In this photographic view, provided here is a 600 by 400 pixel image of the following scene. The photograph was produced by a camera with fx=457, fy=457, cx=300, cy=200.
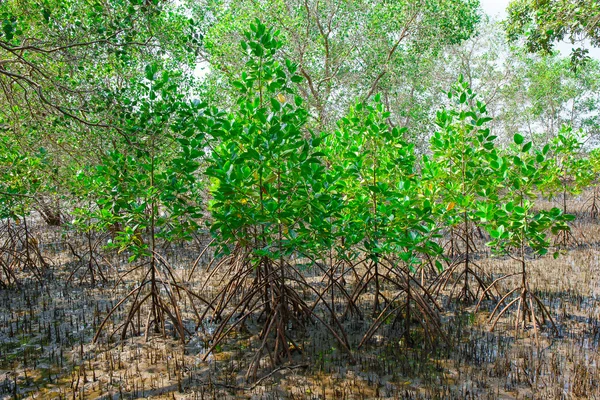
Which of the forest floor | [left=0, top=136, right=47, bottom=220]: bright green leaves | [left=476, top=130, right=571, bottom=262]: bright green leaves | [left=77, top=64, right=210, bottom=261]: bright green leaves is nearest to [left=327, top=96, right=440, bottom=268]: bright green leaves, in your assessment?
[left=476, top=130, right=571, bottom=262]: bright green leaves

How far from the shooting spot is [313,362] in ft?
11.9

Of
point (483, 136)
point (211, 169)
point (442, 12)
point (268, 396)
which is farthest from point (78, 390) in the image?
point (442, 12)

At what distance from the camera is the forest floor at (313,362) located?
3.17 meters

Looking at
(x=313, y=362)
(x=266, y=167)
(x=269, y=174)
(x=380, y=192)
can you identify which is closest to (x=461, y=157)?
(x=380, y=192)

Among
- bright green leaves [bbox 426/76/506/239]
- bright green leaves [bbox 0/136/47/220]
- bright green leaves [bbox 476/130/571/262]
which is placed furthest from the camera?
bright green leaves [bbox 0/136/47/220]

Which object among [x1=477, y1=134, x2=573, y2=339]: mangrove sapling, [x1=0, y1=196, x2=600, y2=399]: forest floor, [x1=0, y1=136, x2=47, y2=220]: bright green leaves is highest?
[x1=0, y1=136, x2=47, y2=220]: bright green leaves

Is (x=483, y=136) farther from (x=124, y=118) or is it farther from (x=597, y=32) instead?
(x=597, y=32)

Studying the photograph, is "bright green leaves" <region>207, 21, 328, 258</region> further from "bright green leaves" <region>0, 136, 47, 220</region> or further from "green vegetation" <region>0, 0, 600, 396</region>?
"bright green leaves" <region>0, 136, 47, 220</region>

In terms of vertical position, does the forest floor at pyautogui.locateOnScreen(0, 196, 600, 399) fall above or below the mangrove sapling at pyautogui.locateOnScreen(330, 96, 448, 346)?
below

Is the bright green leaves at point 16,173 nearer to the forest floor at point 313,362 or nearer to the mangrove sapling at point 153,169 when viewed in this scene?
the mangrove sapling at point 153,169

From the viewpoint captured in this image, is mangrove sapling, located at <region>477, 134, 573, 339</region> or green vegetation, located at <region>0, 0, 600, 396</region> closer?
green vegetation, located at <region>0, 0, 600, 396</region>

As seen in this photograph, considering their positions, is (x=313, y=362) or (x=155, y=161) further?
(x=155, y=161)

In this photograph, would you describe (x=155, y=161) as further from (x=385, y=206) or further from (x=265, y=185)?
(x=385, y=206)

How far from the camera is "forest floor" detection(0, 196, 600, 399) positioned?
3.17 metres
